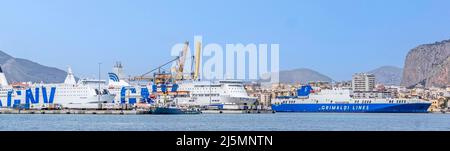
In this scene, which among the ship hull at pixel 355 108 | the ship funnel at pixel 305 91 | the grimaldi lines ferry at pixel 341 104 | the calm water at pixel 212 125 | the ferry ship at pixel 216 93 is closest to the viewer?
the calm water at pixel 212 125

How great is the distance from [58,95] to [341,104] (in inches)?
1257

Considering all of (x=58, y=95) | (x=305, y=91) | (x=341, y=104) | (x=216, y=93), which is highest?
(x=305, y=91)

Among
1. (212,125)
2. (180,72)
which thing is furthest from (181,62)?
(212,125)

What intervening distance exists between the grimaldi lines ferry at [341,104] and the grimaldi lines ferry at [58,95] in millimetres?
20644

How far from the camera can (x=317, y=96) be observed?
9412 centimetres

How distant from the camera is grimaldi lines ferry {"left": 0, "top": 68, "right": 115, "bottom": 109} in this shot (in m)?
86.2

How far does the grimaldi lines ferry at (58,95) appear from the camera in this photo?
8619cm

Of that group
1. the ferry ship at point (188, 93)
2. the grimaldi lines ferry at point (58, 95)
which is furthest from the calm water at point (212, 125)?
the ferry ship at point (188, 93)

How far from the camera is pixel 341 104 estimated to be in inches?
3634

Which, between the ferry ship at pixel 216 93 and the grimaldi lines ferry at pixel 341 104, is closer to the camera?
the grimaldi lines ferry at pixel 341 104

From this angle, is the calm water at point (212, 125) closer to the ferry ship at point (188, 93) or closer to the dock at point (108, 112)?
the dock at point (108, 112)

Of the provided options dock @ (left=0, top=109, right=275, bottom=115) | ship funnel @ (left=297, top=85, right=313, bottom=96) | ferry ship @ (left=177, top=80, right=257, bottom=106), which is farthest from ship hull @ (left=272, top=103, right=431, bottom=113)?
dock @ (left=0, top=109, right=275, bottom=115)

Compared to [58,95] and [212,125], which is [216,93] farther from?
[212,125]
